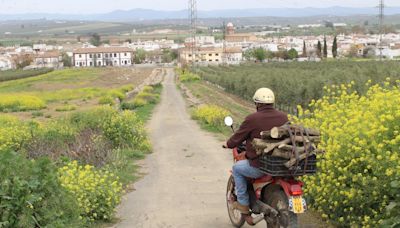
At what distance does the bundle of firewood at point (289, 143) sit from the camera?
612 centimetres

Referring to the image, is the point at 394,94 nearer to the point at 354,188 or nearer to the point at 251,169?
the point at 354,188

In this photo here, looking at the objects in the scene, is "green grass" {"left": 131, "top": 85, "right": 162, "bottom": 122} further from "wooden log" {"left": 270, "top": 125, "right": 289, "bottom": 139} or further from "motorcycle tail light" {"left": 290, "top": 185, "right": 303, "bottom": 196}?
"motorcycle tail light" {"left": 290, "top": 185, "right": 303, "bottom": 196}

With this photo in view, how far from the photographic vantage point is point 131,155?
1458cm

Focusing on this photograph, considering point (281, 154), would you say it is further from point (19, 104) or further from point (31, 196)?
point (19, 104)

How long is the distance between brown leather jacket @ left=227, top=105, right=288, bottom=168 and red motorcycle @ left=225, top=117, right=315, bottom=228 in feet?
1.06

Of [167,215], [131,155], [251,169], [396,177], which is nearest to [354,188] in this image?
[396,177]

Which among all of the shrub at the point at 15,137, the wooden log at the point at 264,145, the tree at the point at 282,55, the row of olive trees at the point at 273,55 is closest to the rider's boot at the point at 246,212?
the wooden log at the point at 264,145

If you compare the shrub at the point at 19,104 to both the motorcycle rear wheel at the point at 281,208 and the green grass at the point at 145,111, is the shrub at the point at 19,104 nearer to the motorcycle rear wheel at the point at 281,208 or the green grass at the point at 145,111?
the green grass at the point at 145,111

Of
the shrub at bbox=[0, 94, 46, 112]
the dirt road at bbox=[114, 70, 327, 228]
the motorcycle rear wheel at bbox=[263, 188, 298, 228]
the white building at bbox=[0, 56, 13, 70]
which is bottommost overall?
the white building at bbox=[0, 56, 13, 70]

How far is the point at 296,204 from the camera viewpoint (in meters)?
6.07

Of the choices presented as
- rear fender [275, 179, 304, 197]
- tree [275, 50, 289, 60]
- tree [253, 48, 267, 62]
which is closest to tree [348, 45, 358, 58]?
tree [275, 50, 289, 60]

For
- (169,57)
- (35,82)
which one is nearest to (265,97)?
(35,82)

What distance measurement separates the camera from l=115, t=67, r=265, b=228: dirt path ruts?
842 centimetres

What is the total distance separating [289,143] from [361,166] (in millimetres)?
940
